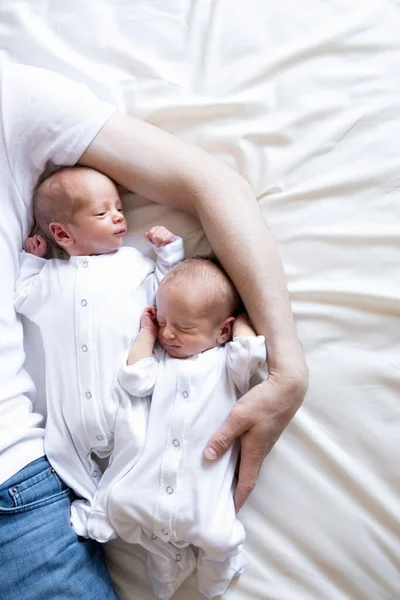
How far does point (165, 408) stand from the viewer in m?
1.17

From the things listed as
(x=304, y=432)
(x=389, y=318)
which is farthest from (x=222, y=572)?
(x=389, y=318)

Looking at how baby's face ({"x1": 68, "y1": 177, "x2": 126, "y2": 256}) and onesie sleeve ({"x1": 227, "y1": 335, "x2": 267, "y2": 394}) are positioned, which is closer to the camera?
onesie sleeve ({"x1": 227, "y1": 335, "x2": 267, "y2": 394})

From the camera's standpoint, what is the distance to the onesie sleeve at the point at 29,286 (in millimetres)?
1253

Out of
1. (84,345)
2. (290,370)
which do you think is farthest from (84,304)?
(290,370)

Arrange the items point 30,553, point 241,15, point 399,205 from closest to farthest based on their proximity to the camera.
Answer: point 30,553 < point 399,205 < point 241,15

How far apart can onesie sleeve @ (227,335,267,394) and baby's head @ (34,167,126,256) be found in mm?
320

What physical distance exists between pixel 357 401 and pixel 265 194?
426 mm

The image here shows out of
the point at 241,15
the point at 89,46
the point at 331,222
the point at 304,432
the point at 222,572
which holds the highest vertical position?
the point at 241,15

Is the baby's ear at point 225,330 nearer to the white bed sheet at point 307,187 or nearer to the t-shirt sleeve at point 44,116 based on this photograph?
the white bed sheet at point 307,187

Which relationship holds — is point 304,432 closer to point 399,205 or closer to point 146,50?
point 399,205

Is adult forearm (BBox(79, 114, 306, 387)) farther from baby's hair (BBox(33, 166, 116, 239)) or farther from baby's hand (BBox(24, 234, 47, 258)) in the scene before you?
baby's hand (BBox(24, 234, 47, 258))

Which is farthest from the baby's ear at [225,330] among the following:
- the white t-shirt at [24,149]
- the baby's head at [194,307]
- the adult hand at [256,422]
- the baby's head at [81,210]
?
the white t-shirt at [24,149]

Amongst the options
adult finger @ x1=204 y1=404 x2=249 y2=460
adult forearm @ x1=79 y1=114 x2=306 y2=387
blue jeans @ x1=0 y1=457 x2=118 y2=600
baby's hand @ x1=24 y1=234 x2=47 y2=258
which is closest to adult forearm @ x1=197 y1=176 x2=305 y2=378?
adult forearm @ x1=79 y1=114 x2=306 y2=387

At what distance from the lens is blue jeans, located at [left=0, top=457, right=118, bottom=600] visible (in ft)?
3.59
